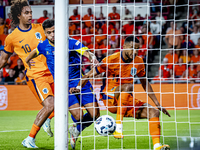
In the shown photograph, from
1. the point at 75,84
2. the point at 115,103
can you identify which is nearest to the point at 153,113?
the point at 115,103

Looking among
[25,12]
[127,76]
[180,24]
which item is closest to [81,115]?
[127,76]

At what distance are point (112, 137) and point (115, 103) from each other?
1.61ft

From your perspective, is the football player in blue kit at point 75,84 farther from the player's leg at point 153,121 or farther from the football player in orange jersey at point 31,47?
the player's leg at point 153,121

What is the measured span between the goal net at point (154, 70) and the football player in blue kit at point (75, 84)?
0.33ft

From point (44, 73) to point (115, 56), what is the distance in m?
1.12

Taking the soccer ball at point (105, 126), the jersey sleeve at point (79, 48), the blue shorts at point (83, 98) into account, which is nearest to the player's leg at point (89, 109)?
the blue shorts at point (83, 98)

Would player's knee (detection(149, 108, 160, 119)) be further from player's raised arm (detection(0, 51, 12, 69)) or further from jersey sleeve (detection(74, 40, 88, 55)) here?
player's raised arm (detection(0, 51, 12, 69))

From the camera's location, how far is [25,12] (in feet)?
12.5

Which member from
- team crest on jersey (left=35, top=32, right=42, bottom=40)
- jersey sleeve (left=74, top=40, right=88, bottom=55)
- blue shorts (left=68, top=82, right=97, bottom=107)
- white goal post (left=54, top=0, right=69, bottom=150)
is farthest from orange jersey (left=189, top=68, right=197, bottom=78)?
white goal post (left=54, top=0, right=69, bottom=150)

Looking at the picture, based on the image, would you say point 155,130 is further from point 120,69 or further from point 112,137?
point 120,69

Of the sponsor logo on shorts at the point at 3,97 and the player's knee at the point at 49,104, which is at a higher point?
the player's knee at the point at 49,104

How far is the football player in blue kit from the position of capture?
3.27 metres

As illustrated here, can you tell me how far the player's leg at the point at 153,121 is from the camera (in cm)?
281

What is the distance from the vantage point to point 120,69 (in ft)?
11.2
